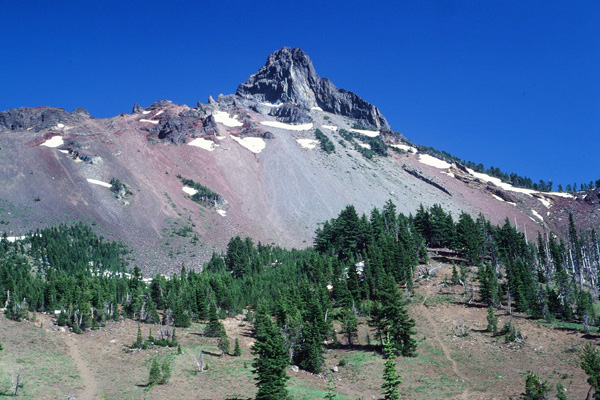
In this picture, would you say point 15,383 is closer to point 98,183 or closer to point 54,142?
point 98,183

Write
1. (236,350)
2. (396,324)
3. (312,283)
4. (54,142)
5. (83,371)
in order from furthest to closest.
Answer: (54,142) < (312,283) < (396,324) < (236,350) < (83,371)

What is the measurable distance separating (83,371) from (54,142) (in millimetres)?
161124

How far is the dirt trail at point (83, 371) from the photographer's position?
4347 cm

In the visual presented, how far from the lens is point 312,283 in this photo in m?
88.4

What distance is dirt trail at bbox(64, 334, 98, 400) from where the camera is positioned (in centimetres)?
4347

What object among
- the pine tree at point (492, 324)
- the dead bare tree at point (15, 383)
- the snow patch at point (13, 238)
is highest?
the snow patch at point (13, 238)

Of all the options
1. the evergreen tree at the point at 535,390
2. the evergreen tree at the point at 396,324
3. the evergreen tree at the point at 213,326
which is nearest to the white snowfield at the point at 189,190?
the evergreen tree at the point at 213,326

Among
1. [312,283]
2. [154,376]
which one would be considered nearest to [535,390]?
[154,376]

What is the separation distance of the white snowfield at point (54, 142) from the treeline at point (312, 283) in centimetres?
6680

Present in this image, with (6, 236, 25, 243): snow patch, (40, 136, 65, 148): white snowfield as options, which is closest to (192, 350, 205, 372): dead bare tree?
(6, 236, 25, 243): snow patch

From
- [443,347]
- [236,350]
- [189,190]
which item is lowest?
[443,347]

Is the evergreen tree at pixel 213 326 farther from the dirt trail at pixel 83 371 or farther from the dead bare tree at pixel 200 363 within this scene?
the dirt trail at pixel 83 371

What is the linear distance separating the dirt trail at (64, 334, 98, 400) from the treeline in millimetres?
4294

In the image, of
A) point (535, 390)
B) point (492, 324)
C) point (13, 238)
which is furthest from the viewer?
point (13, 238)
